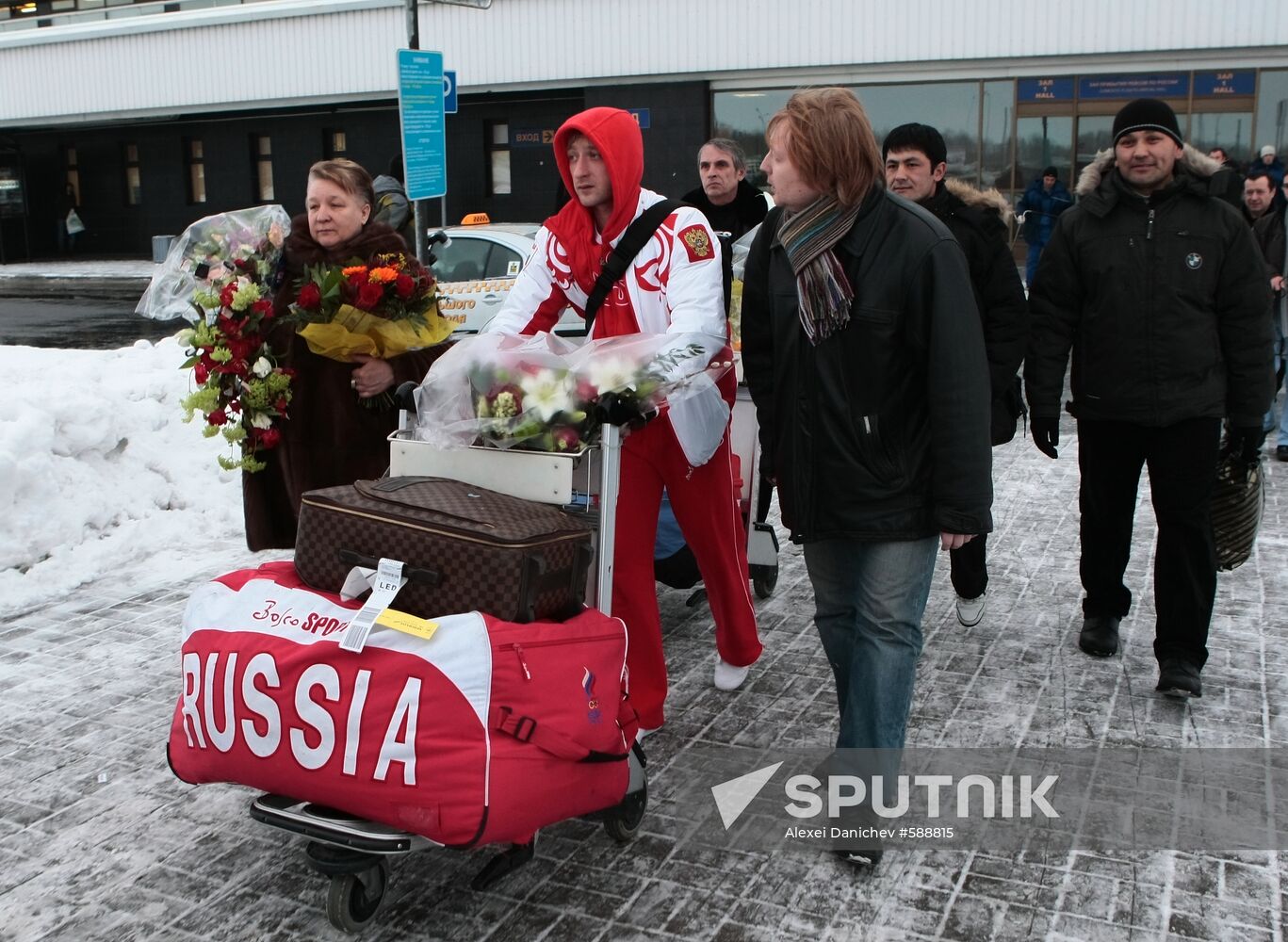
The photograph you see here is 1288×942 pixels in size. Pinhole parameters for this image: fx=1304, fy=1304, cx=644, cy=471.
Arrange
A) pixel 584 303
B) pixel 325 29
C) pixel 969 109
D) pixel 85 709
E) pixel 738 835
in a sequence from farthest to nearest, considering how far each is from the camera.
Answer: pixel 325 29
pixel 969 109
pixel 85 709
pixel 584 303
pixel 738 835

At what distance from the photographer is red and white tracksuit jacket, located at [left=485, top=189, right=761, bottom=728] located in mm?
4078

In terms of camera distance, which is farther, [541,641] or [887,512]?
[887,512]

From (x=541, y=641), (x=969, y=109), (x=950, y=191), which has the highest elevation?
(x=969, y=109)

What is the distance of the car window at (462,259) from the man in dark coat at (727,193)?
5.15m

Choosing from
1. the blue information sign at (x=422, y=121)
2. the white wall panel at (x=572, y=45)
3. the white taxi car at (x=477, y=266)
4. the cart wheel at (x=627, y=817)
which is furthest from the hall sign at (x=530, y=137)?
the cart wheel at (x=627, y=817)

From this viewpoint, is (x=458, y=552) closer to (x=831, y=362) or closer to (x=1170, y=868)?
(x=831, y=362)

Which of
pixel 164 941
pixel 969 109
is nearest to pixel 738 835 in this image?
pixel 164 941

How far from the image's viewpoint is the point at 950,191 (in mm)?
4980

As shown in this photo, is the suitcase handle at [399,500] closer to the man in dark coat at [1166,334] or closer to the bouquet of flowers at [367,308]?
the bouquet of flowers at [367,308]

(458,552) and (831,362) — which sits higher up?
(831,362)

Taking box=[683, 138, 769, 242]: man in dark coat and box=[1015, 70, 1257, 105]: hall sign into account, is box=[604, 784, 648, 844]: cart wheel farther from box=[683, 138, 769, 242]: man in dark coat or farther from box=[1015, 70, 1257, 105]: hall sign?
box=[1015, 70, 1257, 105]: hall sign

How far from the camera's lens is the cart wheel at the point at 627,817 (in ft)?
12.0

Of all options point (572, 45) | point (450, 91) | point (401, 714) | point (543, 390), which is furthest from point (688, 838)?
point (572, 45)

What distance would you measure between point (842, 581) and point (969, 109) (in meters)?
20.7
